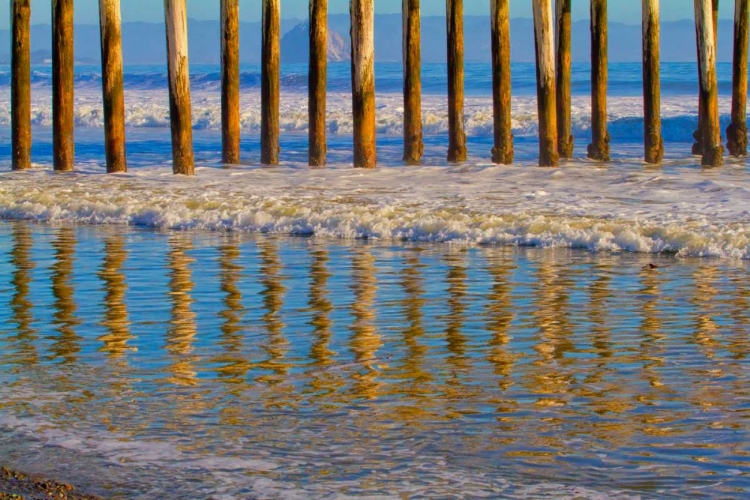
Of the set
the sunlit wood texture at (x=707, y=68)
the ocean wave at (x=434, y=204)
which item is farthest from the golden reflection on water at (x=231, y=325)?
the sunlit wood texture at (x=707, y=68)

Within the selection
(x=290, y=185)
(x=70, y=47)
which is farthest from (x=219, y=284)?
(x=70, y=47)

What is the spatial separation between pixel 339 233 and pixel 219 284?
2.94 metres

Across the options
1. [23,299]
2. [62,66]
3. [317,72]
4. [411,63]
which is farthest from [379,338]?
[411,63]

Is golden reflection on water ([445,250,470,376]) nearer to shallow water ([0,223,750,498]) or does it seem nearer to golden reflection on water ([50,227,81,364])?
shallow water ([0,223,750,498])

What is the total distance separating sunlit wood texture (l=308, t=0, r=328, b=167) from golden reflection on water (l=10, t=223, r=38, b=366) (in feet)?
17.1

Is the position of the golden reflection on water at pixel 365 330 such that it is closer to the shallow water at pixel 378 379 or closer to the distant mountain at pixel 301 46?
the shallow water at pixel 378 379

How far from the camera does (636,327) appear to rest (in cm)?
582

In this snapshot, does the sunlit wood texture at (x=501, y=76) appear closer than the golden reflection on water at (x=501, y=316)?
No

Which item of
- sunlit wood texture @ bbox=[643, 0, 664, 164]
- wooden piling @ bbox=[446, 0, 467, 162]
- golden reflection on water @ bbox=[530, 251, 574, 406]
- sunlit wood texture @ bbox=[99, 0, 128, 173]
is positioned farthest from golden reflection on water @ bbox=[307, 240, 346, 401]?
sunlit wood texture @ bbox=[643, 0, 664, 164]

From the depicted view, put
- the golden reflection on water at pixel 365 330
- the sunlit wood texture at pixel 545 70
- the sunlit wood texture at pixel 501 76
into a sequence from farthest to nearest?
the sunlit wood texture at pixel 501 76
the sunlit wood texture at pixel 545 70
the golden reflection on water at pixel 365 330

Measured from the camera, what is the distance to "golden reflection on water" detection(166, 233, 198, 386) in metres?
4.84

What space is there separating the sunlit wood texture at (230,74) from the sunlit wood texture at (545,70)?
11.2 ft

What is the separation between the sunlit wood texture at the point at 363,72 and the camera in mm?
13617

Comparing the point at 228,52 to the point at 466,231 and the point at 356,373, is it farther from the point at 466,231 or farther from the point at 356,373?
the point at 356,373
